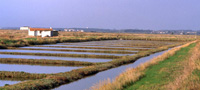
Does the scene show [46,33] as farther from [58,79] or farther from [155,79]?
[155,79]

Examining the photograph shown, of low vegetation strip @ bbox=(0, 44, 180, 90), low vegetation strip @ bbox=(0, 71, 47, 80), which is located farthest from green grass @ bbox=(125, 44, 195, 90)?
low vegetation strip @ bbox=(0, 71, 47, 80)

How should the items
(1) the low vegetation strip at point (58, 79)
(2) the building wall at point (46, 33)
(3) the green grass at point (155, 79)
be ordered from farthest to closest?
(2) the building wall at point (46, 33), (1) the low vegetation strip at point (58, 79), (3) the green grass at point (155, 79)

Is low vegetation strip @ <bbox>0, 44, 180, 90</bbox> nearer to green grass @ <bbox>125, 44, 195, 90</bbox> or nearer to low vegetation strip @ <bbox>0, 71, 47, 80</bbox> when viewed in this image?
low vegetation strip @ <bbox>0, 71, 47, 80</bbox>

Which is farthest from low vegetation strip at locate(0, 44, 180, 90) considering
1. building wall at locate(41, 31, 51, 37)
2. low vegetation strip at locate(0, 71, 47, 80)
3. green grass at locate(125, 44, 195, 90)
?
building wall at locate(41, 31, 51, 37)

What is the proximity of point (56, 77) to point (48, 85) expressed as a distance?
4.44 feet

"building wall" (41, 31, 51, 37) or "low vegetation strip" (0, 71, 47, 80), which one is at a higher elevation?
"building wall" (41, 31, 51, 37)

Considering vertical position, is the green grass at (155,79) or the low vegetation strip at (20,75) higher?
the green grass at (155,79)

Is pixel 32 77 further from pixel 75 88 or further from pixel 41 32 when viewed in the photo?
pixel 41 32

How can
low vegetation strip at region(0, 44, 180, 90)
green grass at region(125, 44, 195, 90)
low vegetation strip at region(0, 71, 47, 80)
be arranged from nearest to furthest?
1. green grass at region(125, 44, 195, 90)
2. low vegetation strip at region(0, 44, 180, 90)
3. low vegetation strip at region(0, 71, 47, 80)

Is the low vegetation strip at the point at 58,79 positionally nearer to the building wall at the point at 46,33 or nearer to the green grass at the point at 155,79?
the green grass at the point at 155,79

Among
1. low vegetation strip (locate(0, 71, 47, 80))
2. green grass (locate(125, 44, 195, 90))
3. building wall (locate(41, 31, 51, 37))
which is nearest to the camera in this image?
green grass (locate(125, 44, 195, 90))

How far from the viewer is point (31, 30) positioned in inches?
2410

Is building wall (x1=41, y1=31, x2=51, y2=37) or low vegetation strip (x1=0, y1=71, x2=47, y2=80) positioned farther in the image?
building wall (x1=41, y1=31, x2=51, y2=37)

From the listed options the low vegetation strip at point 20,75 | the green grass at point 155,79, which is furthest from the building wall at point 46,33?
the green grass at point 155,79
